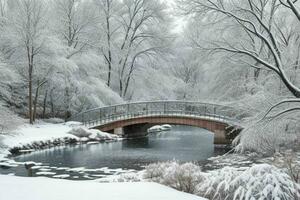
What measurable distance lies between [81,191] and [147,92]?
125 ft

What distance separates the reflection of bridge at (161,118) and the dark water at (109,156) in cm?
146

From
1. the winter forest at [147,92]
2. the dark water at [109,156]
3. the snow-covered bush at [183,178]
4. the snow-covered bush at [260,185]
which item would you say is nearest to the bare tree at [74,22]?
the winter forest at [147,92]

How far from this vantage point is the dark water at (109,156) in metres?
19.5

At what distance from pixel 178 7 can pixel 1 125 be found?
11.7m

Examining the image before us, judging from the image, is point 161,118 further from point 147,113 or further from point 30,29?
point 30,29

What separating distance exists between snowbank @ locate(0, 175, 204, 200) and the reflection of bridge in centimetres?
2233

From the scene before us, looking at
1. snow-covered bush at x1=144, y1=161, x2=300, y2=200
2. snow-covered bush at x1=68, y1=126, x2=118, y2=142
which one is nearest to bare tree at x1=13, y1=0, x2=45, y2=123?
snow-covered bush at x1=68, y1=126, x2=118, y2=142

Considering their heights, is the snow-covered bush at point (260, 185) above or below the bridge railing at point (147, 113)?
below

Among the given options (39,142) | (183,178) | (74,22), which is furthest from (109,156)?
(74,22)

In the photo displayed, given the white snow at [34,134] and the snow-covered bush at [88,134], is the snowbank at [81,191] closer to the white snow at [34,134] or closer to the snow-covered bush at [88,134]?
the white snow at [34,134]

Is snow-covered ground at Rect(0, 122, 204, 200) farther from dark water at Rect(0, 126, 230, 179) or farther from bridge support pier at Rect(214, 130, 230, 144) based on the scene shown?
bridge support pier at Rect(214, 130, 230, 144)

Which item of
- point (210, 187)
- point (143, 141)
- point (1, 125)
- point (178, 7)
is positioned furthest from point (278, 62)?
point (143, 141)

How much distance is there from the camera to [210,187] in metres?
8.02

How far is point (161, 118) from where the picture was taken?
34625mm
